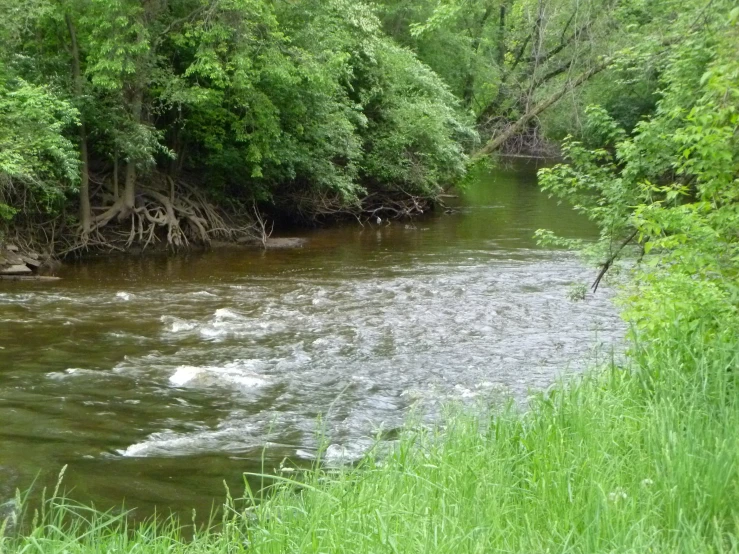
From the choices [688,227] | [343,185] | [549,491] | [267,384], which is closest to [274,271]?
[343,185]

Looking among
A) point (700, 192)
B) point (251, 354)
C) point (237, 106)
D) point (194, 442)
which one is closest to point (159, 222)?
point (237, 106)

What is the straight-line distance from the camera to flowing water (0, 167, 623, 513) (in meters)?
6.94

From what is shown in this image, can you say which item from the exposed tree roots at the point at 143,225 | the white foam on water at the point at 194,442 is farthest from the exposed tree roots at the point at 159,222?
the white foam on water at the point at 194,442

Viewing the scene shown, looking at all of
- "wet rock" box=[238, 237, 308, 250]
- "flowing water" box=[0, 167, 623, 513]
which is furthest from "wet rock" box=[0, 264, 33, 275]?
"wet rock" box=[238, 237, 308, 250]

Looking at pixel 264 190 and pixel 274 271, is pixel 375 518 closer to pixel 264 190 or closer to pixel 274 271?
pixel 274 271

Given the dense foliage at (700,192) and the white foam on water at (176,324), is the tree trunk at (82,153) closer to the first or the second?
the white foam on water at (176,324)

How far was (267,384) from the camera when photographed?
8.98m

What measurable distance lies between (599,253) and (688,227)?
3226 mm

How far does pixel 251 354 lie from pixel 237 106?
319 inches

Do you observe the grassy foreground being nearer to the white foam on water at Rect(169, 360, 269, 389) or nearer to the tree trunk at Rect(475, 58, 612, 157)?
the white foam on water at Rect(169, 360, 269, 389)

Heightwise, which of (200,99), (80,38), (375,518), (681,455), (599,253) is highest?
(80,38)

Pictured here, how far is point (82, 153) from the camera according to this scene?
1656cm

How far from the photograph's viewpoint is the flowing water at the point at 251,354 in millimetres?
6941

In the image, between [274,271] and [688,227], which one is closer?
[688,227]
